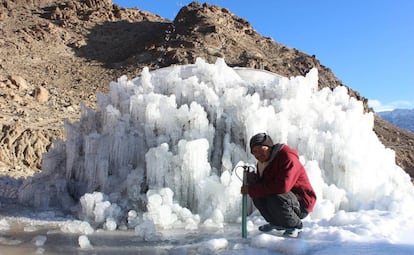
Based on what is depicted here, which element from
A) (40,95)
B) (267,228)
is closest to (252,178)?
(267,228)

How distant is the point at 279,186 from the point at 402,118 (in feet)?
185

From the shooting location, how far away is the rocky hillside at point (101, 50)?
68.8ft

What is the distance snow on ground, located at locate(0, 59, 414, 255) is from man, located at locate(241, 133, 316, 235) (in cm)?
38

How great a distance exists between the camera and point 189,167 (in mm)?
5578

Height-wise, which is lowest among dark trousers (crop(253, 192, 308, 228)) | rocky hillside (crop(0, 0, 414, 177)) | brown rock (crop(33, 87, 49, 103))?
dark trousers (crop(253, 192, 308, 228))

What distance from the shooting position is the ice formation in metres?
5.43

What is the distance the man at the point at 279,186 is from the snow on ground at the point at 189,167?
382mm

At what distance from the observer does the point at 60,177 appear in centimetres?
653

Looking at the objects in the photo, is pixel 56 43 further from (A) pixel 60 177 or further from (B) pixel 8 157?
(A) pixel 60 177

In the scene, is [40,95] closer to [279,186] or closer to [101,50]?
[101,50]

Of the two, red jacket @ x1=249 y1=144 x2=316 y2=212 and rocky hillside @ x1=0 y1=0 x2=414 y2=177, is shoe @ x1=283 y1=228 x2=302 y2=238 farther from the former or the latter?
rocky hillside @ x1=0 y1=0 x2=414 y2=177

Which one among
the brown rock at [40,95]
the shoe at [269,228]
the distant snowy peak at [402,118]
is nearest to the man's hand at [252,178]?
the shoe at [269,228]

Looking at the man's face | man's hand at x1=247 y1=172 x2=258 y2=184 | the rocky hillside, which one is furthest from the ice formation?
the rocky hillside

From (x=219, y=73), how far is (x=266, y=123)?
1.17 m
